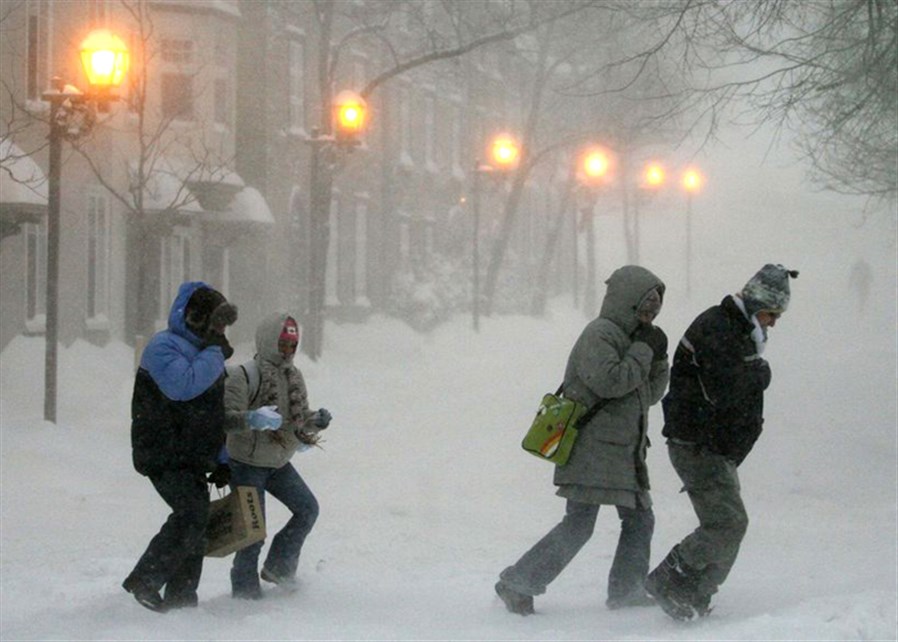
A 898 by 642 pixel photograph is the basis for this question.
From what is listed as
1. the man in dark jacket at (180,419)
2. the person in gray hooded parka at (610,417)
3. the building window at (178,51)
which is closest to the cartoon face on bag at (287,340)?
the man in dark jacket at (180,419)

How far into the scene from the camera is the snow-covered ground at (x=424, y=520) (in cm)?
772

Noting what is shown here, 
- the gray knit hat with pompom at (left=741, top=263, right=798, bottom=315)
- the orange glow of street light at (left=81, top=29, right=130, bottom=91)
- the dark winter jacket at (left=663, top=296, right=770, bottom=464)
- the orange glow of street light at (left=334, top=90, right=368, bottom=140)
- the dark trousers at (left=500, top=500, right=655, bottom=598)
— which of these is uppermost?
the orange glow of street light at (left=334, top=90, right=368, bottom=140)

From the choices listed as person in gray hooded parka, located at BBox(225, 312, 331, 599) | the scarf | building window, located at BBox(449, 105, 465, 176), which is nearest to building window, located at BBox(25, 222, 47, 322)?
person in gray hooded parka, located at BBox(225, 312, 331, 599)

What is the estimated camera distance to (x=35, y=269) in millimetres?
21938

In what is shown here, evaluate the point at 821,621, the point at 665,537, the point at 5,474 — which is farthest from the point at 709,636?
the point at 5,474

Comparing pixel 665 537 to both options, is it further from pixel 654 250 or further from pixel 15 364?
pixel 654 250

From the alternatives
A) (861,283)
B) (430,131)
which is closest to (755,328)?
(430,131)

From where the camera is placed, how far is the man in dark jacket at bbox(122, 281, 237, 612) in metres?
7.55

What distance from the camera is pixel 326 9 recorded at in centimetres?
2748

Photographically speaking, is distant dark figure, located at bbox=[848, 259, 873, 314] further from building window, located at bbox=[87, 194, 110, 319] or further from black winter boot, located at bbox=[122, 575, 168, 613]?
black winter boot, located at bbox=[122, 575, 168, 613]

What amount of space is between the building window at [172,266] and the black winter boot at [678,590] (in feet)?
63.9

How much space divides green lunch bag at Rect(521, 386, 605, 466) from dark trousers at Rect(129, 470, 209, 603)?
1.63 metres

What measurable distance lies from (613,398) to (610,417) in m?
0.09

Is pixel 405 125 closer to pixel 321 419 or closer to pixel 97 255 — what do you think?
pixel 97 255
